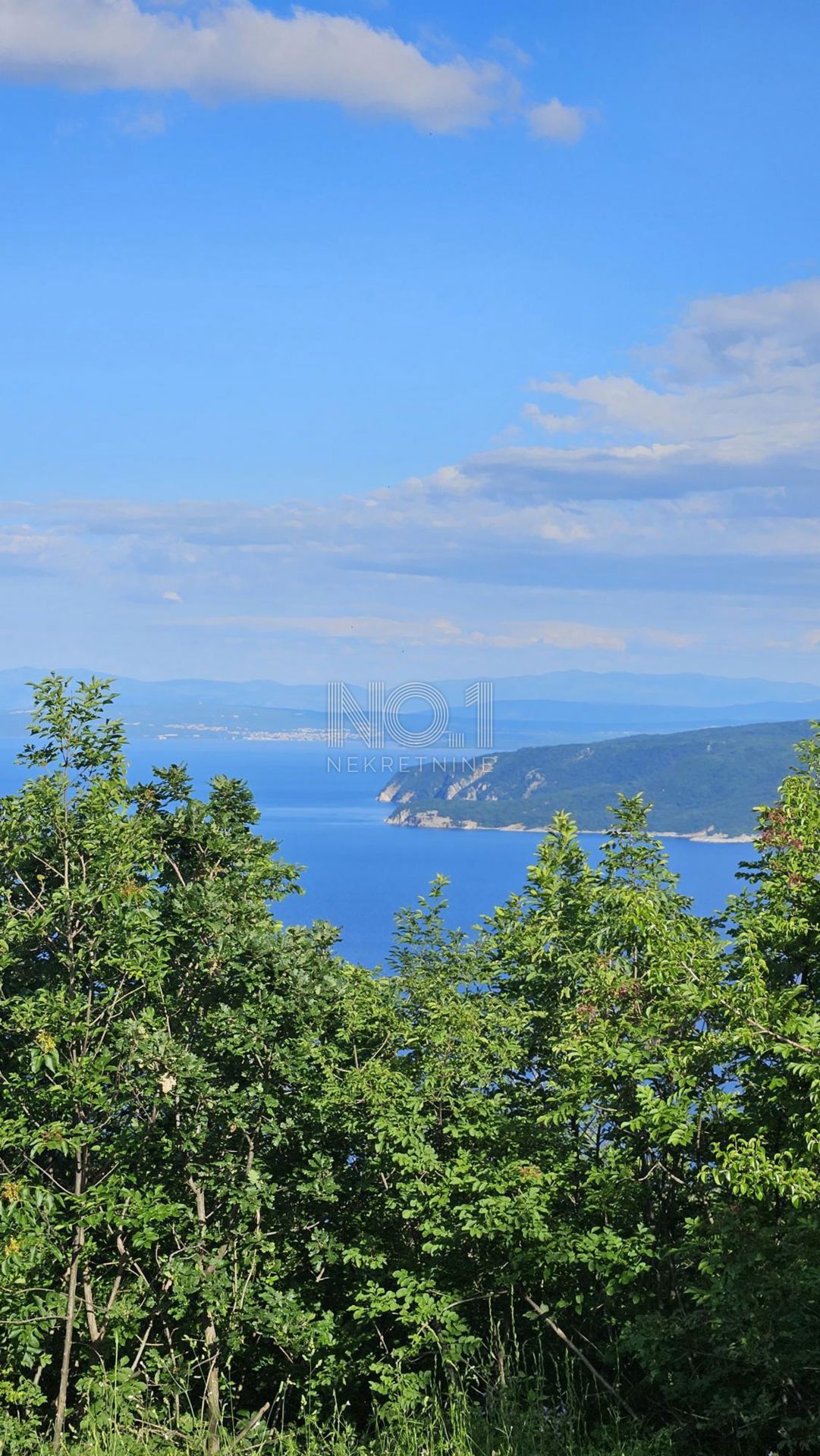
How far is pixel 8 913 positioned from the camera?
10352 mm

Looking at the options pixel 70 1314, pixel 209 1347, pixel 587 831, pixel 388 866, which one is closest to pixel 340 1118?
pixel 209 1347

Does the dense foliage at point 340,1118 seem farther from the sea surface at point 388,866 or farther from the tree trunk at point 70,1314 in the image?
the sea surface at point 388,866

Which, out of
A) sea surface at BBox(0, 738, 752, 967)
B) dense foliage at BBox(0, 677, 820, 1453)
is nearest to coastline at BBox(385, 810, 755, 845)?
sea surface at BBox(0, 738, 752, 967)

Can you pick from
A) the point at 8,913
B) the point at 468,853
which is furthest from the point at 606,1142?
the point at 468,853

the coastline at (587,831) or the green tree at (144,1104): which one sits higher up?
the green tree at (144,1104)

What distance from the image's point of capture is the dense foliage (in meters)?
8.26

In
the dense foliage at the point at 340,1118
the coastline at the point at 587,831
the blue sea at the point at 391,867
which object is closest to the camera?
the dense foliage at the point at 340,1118

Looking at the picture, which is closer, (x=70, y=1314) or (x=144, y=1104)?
(x=70, y=1314)

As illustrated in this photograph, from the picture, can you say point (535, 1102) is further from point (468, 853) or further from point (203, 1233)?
point (468, 853)

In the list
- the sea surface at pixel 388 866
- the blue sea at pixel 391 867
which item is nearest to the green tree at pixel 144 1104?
the blue sea at pixel 391 867

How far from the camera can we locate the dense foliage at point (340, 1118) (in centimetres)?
826

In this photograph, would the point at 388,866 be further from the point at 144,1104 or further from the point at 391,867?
the point at 144,1104

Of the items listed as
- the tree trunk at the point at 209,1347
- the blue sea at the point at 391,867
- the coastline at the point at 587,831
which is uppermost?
the tree trunk at the point at 209,1347

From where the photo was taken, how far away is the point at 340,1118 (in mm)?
10555
